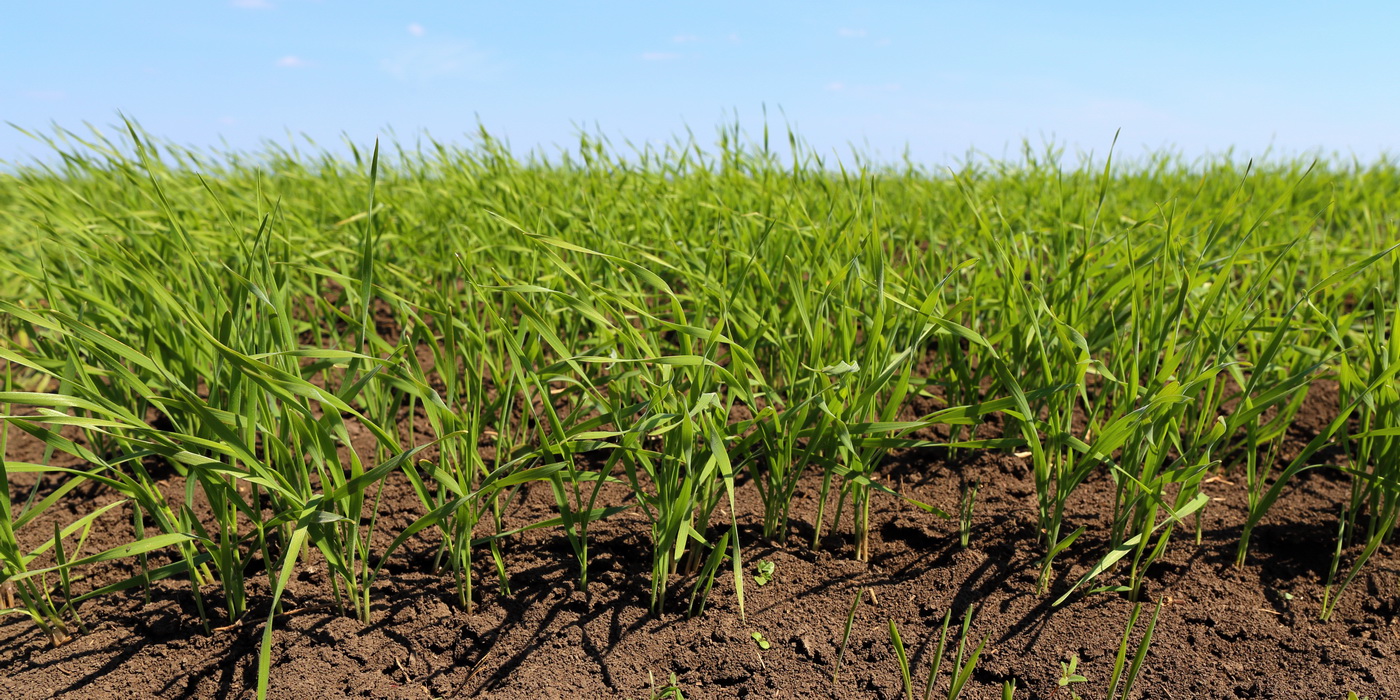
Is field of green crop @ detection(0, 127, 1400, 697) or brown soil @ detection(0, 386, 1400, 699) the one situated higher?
field of green crop @ detection(0, 127, 1400, 697)

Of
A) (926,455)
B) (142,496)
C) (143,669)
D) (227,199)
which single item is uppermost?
(227,199)

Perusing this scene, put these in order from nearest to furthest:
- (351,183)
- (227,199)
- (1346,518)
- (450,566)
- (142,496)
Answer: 1. (142,496)
2. (450,566)
3. (1346,518)
4. (227,199)
5. (351,183)

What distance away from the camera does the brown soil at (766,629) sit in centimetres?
131

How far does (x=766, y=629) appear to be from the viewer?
1.40m

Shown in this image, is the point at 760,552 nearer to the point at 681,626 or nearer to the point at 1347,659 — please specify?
the point at 681,626

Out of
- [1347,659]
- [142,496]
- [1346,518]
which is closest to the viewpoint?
[142,496]

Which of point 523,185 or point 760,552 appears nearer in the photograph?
point 760,552

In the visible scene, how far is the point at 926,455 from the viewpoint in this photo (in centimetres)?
195

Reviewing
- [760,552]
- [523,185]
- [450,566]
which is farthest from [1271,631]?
[523,185]

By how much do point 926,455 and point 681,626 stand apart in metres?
0.78

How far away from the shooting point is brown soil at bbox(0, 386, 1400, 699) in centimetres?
131

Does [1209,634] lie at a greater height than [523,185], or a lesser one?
lesser

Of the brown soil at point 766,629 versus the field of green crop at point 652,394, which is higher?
the field of green crop at point 652,394

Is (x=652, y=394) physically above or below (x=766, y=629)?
above
